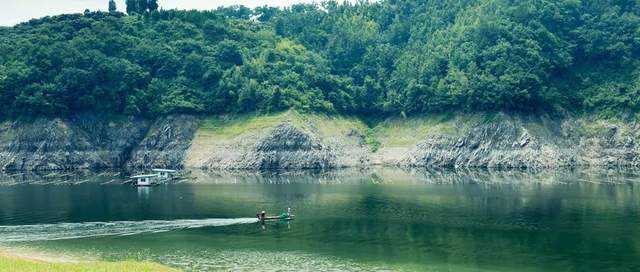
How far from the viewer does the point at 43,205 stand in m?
111

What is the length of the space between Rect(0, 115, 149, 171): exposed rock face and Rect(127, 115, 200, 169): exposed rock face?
3816mm

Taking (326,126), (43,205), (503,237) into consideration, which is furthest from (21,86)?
(503,237)

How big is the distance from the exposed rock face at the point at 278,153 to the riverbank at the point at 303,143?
0.24 meters

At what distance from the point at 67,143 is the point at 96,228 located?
110 metres

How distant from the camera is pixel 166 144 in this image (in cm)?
19462

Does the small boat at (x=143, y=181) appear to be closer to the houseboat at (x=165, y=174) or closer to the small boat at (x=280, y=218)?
the houseboat at (x=165, y=174)

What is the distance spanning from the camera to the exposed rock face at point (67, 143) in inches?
7392

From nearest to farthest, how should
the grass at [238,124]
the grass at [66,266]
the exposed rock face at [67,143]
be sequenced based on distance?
the grass at [66,266] < the exposed rock face at [67,143] < the grass at [238,124]

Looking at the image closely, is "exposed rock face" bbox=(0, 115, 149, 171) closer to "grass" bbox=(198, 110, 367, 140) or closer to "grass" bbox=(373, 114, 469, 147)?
"grass" bbox=(198, 110, 367, 140)

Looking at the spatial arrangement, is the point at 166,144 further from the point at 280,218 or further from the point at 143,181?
the point at 280,218

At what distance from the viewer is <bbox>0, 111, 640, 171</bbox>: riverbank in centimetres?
17712

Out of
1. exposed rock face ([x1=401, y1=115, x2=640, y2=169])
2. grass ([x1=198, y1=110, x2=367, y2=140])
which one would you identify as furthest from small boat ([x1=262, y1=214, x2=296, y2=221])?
grass ([x1=198, y1=110, x2=367, y2=140])

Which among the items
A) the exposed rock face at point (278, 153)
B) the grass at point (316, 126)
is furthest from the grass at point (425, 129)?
the exposed rock face at point (278, 153)

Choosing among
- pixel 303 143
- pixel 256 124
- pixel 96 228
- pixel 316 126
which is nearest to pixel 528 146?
pixel 316 126
